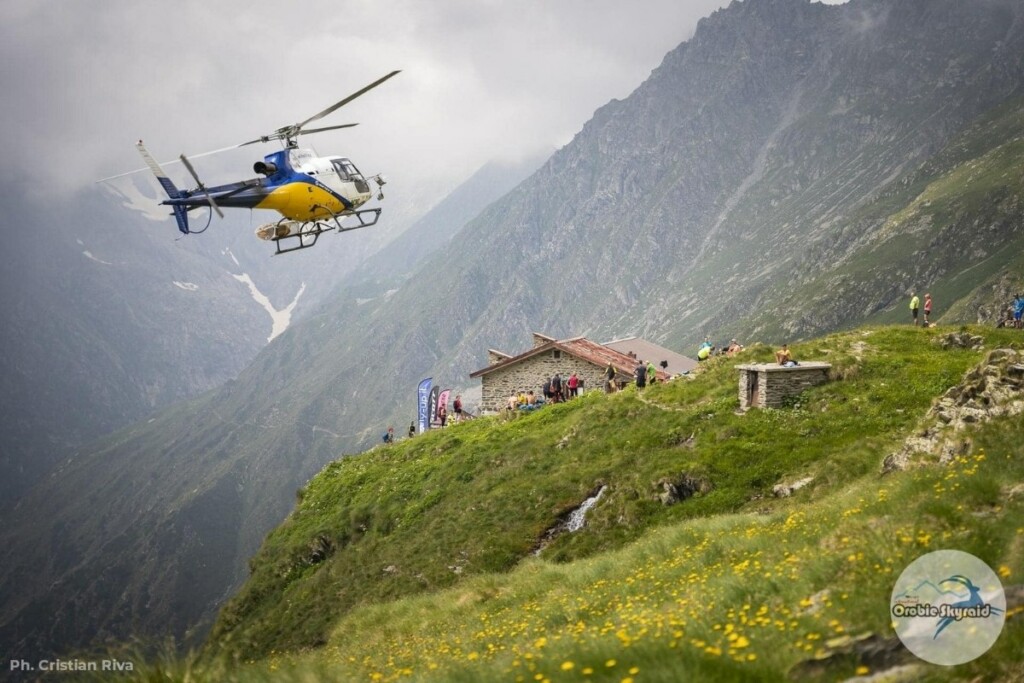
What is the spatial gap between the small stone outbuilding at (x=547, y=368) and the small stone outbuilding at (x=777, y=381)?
68.9 ft

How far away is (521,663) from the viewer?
8391 millimetres

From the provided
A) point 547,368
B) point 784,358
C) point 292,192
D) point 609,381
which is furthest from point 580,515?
point 547,368

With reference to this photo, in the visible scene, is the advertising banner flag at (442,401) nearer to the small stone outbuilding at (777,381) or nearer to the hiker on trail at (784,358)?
the small stone outbuilding at (777,381)

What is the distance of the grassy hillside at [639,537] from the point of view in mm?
8234

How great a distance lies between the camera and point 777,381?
26.0m

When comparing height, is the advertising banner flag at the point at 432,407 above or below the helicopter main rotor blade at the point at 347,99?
below

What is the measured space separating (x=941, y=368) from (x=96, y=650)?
83.9 feet

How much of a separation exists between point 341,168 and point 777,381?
23843 mm

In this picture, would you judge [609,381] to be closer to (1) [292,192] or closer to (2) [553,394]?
(2) [553,394]

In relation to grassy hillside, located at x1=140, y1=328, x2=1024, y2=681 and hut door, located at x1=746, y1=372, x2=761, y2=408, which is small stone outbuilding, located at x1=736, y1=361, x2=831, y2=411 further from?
grassy hillside, located at x1=140, y1=328, x2=1024, y2=681

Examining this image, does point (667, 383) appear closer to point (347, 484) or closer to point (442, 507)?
point (442, 507)

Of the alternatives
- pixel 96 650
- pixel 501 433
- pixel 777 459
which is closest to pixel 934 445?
pixel 777 459
